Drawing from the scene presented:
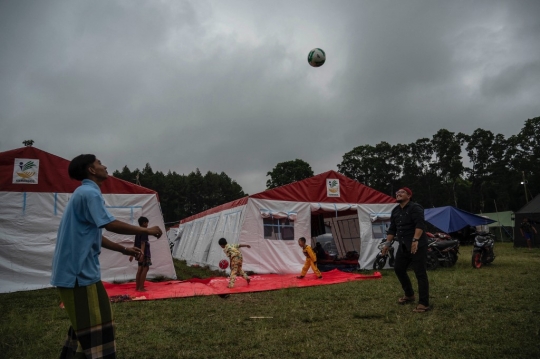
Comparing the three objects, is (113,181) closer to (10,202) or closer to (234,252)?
(10,202)

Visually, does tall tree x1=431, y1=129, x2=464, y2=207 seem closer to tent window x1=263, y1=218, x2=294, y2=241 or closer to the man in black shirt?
tent window x1=263, y1=218, x2=294, y2=241

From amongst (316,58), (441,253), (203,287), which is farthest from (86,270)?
→ (441,253)

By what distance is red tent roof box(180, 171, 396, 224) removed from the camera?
11.2m

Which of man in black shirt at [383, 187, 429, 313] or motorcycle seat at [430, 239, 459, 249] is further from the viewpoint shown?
motorcycle seat at [430, 239, 459, 249]

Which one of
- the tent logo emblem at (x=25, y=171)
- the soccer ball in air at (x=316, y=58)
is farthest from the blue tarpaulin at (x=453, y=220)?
the tent logo emblem at (x=25, y=171)

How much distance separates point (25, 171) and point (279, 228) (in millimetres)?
6908

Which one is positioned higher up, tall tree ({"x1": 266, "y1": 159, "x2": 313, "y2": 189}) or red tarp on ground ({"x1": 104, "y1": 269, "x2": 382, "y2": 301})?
tall tree ({"x1": 266, "y1": 159, "x2": 313, "y2": 189})

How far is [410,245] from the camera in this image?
500cm

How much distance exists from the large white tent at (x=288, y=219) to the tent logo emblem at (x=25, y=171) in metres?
5.44

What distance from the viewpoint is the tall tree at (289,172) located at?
50.3 meters

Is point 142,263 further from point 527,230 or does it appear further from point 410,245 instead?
point 527,230

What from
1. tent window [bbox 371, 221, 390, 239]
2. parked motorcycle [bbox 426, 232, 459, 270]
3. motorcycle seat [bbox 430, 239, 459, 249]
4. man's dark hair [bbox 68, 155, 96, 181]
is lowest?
parked motorcycle [bbox 426, 232, 459, 270]

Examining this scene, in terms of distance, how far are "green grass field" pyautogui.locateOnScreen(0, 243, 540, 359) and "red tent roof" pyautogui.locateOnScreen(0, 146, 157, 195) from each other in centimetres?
344

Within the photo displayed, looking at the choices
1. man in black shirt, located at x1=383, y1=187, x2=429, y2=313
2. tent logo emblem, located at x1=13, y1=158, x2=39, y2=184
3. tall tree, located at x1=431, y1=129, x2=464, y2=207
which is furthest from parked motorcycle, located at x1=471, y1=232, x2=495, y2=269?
tall tree, located at x1=431, y1=129, x2=464, y2=207
